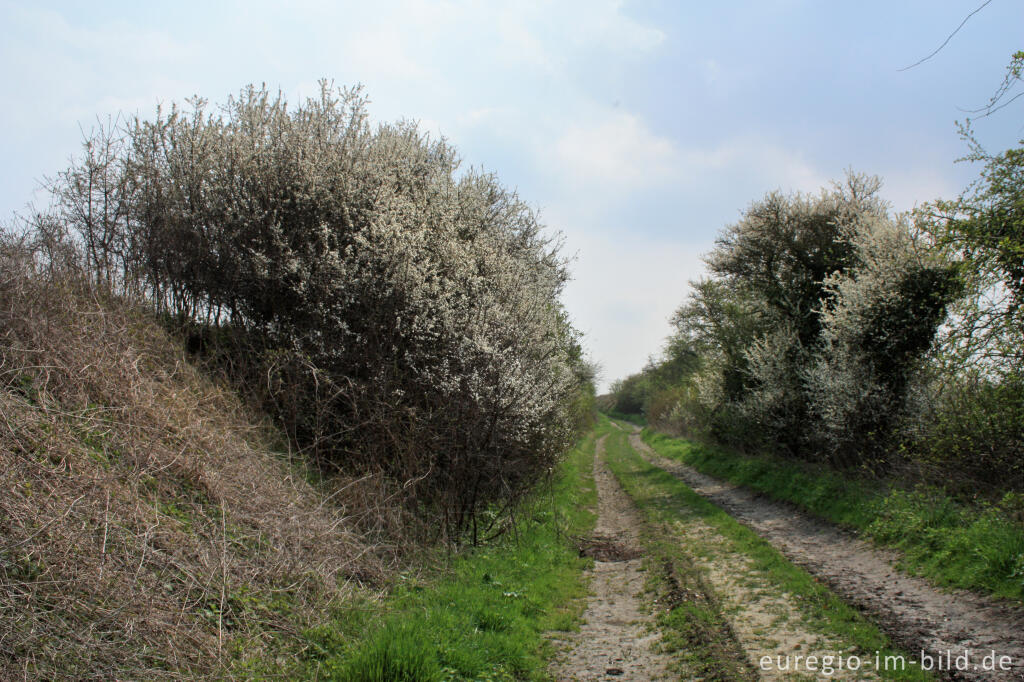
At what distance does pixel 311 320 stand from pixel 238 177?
315 cm

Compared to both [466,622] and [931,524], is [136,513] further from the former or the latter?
[931,524]

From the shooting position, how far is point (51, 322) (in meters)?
→ 7.47

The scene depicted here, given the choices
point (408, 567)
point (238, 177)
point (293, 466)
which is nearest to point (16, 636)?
point (408, 567)

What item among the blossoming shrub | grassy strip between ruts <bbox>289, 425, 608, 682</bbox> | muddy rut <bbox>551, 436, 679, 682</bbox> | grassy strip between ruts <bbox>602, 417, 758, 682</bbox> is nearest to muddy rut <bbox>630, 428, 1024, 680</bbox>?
grassy strip between ruts <bbox>602, 417, 758, 682</bbox>

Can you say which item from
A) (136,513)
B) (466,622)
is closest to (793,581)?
(466,622)

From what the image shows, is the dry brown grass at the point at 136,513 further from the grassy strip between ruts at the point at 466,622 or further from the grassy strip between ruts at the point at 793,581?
the grassy strip between ruts at the point at 793,581

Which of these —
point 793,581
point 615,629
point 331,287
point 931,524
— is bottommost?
point 615,629

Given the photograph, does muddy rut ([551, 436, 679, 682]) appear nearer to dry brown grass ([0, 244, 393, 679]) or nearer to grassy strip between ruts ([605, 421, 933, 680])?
grassy strip between ruts ([605, 421, 933, 680])

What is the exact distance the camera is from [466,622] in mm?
6090

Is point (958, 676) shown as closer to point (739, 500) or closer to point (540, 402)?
point (540, 402)

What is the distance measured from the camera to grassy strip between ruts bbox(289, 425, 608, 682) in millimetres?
4734

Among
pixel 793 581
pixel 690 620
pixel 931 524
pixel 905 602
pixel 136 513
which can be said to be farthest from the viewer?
pixel 931 524

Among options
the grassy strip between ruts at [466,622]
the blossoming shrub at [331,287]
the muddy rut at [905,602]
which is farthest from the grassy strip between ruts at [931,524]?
the blossoming shrub at [331,287]

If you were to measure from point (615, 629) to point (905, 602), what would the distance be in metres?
3.55
